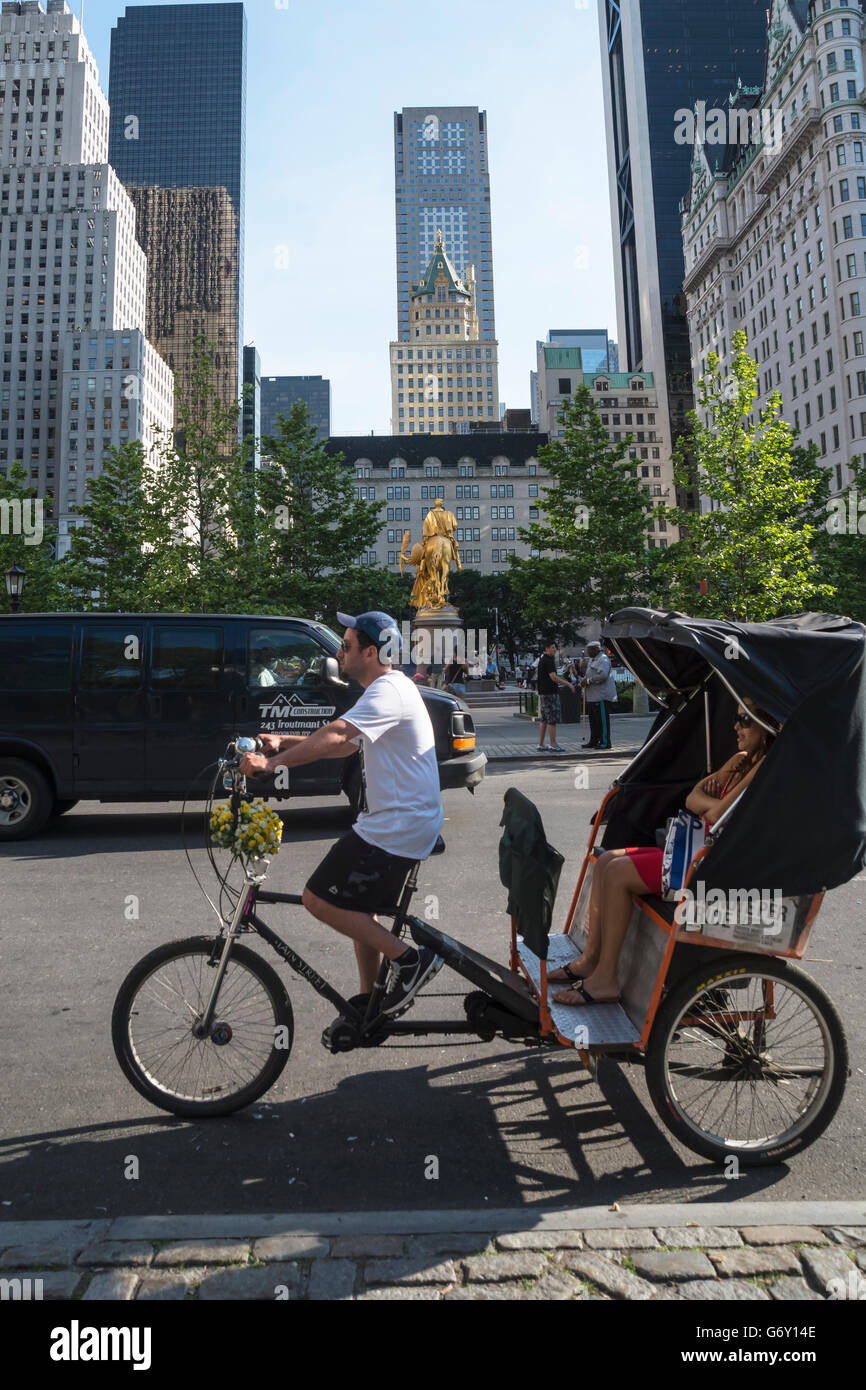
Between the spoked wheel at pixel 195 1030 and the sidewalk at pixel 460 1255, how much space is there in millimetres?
786

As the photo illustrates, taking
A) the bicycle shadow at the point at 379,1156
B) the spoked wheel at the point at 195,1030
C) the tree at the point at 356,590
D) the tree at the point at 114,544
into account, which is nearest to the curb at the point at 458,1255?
the bicycle shadow at the point at 379,1156

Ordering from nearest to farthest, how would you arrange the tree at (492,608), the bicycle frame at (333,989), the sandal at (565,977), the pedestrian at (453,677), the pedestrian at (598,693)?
the bicycle frame at (333,989) < the sandal at (565,977) < the pedestrian at (598,693) < the pedestrian at (453,677) < the tree at (492,608)

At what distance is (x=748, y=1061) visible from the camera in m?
3.52

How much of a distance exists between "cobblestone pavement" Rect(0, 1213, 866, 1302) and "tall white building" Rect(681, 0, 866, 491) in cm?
6732

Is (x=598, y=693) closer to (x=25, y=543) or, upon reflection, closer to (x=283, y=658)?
(x=283, y=658)

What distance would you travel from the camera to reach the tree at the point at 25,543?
113 feet

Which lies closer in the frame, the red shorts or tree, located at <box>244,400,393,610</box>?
the red shorts

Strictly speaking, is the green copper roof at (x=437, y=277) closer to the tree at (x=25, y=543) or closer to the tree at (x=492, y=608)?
the tree at (x=492, y=608)

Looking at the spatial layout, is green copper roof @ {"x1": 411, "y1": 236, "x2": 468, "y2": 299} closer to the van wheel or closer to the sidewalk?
the van wheel

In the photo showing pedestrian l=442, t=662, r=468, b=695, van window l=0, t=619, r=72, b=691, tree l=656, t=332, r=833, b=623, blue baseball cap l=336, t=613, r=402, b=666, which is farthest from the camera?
pedestrian l=442, t=662, r=468, b=695

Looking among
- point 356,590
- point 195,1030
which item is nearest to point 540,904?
point 195,1030

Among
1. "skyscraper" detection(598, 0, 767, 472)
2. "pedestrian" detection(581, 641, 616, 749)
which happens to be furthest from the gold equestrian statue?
"skyscraper" detection(598, 0, 767, 472)

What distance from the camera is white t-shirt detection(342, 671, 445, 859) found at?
3570mm
